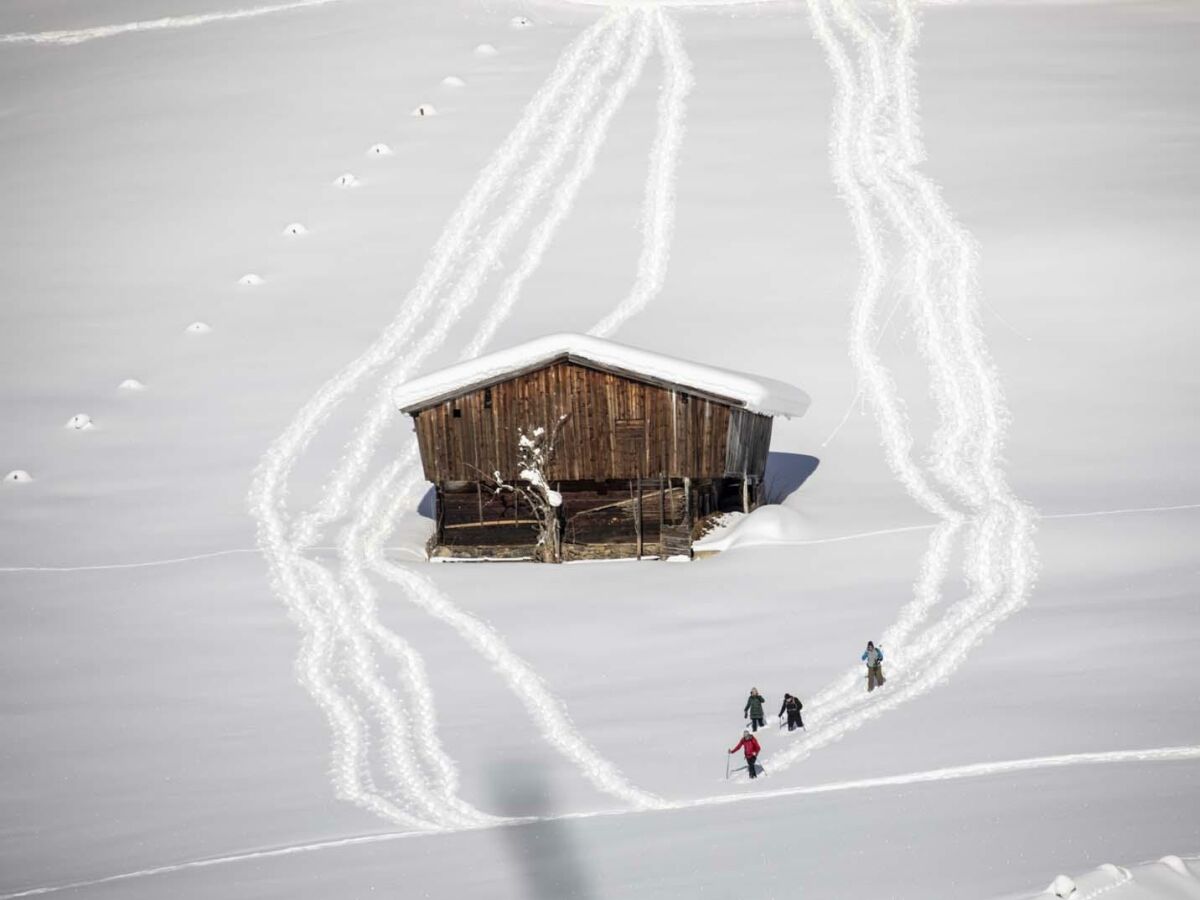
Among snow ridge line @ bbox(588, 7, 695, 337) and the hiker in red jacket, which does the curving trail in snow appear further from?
the hiker in red jacket

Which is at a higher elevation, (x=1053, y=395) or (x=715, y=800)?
(x=1053, y=395)

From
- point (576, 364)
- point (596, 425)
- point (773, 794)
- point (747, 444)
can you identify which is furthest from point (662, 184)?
point (773, 794)

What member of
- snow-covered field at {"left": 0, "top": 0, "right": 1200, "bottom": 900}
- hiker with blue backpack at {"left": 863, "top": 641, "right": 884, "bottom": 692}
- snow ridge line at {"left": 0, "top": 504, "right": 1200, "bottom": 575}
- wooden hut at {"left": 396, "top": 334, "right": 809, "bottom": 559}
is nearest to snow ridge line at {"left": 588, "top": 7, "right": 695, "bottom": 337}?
snow-covered field at {"left": 0, "top": 0, "right": 1200, "bottom": 900}

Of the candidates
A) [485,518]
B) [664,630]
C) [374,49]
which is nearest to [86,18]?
[374,49]

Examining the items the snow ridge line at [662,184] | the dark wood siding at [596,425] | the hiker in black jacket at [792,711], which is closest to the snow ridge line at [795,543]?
the dark wood siding at [596,425]

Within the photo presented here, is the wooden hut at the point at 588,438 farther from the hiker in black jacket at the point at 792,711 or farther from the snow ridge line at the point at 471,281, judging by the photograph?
the hiker in black jacket at the point at 792,711

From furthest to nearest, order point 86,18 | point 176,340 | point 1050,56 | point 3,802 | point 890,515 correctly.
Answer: point 86,18 < point 1050,56 < point 176,340 < point 890,515 < point 3,802

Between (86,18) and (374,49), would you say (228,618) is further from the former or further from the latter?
(86,18)
